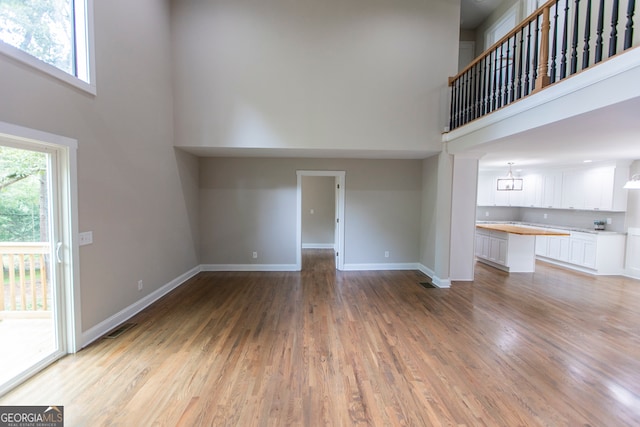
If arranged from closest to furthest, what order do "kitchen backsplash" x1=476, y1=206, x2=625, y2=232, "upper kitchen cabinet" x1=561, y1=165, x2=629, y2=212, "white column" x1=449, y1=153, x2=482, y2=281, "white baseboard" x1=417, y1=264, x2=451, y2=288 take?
"white baseboard" x1=417, y1=264, x2=451, y2=288 < "white column" x1=449, y1=153, x2=482, y2=281 < "upper kitchen cabinet" x1=561, y1=165, x2=629, y2=212 < "kitchen backsplash" x1=476, y1=206, x2=625, y2=232

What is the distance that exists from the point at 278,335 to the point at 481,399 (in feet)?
6.35

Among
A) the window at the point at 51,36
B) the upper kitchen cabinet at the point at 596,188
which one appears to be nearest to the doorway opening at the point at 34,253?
Answer: the window at the point at 51,36

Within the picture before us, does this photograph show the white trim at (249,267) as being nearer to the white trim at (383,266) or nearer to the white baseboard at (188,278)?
the white baseboard at (188,278)

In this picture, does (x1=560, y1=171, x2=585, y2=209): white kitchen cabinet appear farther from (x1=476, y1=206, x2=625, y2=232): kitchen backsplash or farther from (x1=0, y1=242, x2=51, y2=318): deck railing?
(x1=0, y1=242, x2=51, y2=318): deck railing

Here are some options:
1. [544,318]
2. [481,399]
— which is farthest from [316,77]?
[544,318]

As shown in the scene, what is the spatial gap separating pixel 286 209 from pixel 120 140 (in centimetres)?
297

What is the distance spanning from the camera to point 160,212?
13.0ft

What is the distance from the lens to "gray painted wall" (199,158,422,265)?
17.7 feet

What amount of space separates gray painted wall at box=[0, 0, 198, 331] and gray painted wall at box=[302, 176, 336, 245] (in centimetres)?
400

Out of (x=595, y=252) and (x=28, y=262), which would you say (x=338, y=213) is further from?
(x=595, y=252)

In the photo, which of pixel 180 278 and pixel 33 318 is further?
pixel 180 278

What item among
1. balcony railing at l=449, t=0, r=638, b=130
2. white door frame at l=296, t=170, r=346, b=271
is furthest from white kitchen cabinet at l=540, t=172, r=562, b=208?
white door frame at l=296, t=170, r=346, b=271

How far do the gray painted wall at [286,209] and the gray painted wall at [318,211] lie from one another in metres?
2.33

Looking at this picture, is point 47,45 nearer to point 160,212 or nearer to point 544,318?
point 160,212
